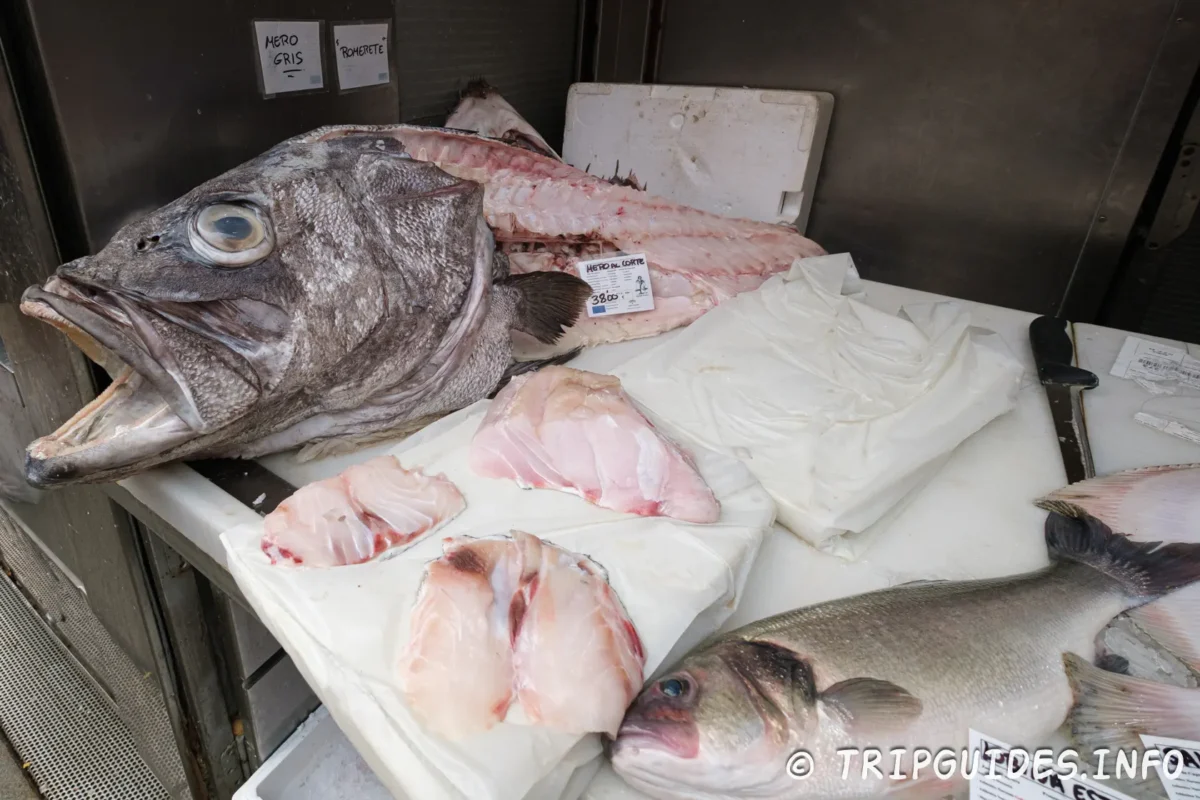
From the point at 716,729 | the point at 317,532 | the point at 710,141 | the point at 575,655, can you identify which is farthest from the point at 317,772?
the point at 710,141

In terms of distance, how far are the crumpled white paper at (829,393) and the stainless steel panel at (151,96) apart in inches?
34.0

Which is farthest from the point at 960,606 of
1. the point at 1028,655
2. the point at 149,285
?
the point at 149,285

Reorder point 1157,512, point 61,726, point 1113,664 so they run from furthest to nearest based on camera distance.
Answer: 1. point 61,726
2. point 1157,512
3. point 1113,664

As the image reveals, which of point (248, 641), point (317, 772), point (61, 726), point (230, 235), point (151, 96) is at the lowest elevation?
point (61, 726)

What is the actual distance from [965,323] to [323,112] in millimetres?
1447

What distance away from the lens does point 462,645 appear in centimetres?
67

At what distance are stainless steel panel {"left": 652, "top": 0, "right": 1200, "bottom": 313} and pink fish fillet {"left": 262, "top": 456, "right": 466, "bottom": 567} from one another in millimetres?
1986

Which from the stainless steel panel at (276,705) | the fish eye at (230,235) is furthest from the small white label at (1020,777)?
the stainless steel panel at (276,705)

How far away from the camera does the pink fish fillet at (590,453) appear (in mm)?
932

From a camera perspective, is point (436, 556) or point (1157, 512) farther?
point (1157, 512)

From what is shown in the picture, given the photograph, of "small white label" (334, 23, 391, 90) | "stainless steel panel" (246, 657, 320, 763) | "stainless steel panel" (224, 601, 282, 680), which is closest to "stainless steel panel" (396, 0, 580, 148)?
"small white label" (334, 23, 391, 90)

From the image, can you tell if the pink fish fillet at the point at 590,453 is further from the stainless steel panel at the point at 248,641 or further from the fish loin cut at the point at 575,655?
the stainless steel panel at the point at 248,641

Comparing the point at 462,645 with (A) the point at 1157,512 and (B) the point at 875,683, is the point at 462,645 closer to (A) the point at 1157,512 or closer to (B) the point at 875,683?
(B) the point at 875,683

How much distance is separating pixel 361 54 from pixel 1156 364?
6.46 ft
